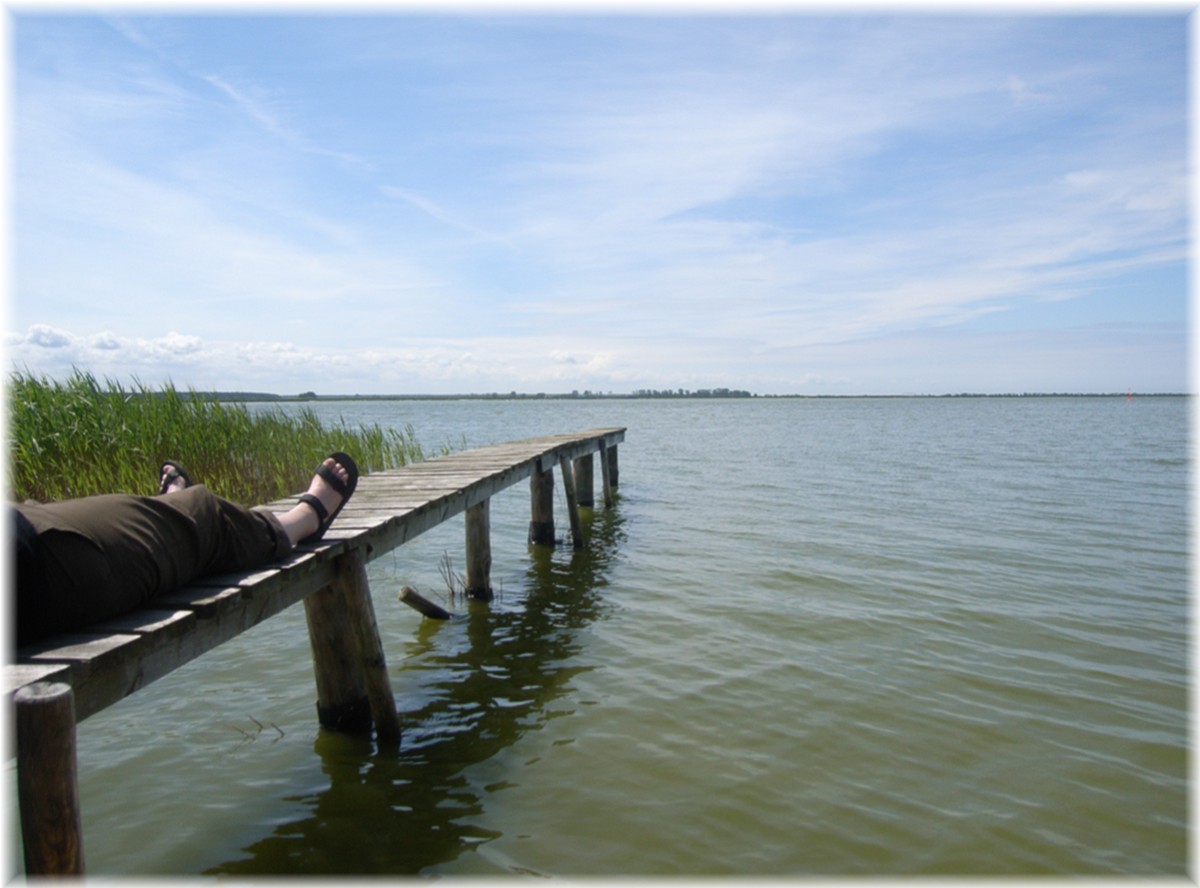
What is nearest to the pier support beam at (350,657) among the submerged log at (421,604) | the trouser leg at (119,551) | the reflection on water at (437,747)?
the reflection on water at (437,747)

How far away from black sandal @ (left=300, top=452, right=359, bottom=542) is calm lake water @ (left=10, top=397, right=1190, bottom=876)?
52.4 inches

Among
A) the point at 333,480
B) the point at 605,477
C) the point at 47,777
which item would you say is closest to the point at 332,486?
the point at 333,480

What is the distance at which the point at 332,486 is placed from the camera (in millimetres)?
4426

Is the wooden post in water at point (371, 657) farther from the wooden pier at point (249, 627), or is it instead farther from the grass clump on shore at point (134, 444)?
the grass clump on shore at point (134, 444)

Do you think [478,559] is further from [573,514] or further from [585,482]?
[585,482]

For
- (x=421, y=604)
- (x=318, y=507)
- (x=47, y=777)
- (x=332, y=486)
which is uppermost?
(x=332, y=486)

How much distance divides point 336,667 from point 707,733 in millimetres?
2292

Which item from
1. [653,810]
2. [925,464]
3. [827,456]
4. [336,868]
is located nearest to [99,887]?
[336,868]

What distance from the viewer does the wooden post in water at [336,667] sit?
465cm

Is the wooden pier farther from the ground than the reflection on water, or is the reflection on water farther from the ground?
the wooden pier

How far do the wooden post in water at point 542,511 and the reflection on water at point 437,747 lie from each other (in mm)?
2754

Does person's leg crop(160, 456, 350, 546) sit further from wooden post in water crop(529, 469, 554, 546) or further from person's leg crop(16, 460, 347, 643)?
wooden post in water crop(529, 469, 554, 546)

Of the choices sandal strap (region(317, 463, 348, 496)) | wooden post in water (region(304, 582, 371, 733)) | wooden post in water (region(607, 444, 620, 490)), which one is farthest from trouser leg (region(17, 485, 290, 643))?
wooden post in water (region(607, 444, 620, 490))

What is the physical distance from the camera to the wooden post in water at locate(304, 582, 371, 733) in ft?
15.3
